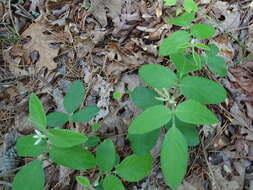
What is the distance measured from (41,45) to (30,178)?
1196mm

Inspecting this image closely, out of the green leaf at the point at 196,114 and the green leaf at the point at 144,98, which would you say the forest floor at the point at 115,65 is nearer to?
the green leaf at the point at 144,98

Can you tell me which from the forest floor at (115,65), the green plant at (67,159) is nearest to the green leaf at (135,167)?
the green plant at (67,159)

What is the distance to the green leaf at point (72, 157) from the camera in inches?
43.9

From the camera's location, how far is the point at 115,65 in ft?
5.83

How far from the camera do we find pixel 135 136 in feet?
3.88

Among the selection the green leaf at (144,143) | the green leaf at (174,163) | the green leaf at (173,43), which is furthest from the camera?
the green leaf at (173,43)

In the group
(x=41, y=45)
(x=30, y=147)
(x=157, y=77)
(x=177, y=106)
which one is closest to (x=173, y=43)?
(x=157, y=77)

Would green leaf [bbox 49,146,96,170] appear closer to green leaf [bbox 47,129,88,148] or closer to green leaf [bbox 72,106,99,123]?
green leaf [bbox 47,129,88,148]

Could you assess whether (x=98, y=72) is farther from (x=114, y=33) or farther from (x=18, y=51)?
(x=18, y=51)

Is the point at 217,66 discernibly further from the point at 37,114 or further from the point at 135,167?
the point at 37,114

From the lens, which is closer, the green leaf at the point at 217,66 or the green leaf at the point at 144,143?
the green leaf at the point at 144,143

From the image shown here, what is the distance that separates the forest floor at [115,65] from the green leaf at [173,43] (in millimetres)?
362

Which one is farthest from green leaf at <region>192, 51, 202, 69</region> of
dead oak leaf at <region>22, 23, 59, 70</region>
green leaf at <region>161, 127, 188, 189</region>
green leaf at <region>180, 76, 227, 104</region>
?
dead oak leaf at <region>22, 23, 59, 70</region>

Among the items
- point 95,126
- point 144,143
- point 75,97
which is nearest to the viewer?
point 144,143
